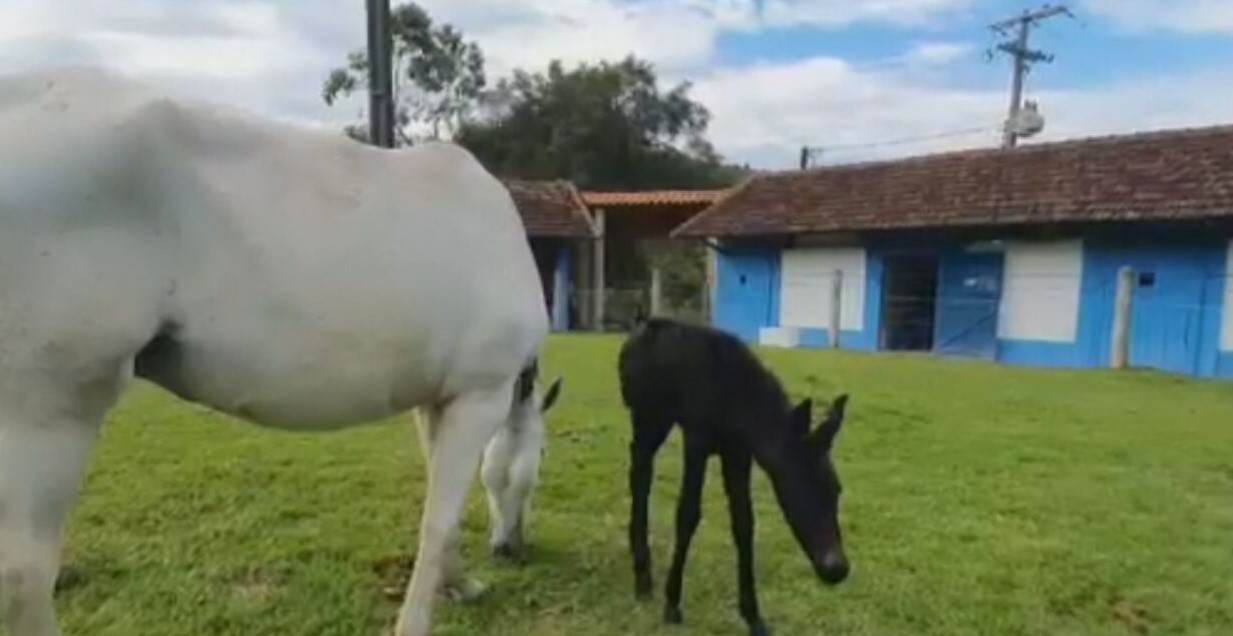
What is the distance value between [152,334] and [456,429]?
85cm

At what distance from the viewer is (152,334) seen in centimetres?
212

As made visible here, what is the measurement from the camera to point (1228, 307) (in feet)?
47.6

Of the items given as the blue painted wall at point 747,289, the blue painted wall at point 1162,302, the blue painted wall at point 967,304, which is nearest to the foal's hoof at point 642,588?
the blue painted wall at point 1162,302

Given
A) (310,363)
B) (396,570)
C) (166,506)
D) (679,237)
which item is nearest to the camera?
(310,363)

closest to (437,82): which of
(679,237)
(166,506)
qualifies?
(679,237)

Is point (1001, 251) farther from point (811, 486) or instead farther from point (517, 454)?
point (811, 486)

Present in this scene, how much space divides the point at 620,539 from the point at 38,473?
8.04 feet

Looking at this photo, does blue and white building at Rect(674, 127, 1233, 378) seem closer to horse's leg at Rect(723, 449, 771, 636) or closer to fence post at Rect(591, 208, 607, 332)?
fence post at Rect(591, 208, 607, 332)

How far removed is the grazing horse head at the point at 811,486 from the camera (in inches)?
113

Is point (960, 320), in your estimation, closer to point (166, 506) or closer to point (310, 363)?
point (166, 506)

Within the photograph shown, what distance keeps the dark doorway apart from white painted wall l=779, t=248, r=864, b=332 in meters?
0.51

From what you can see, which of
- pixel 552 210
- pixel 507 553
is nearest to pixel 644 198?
pixel 552 210

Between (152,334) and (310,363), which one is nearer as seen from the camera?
(152,334)

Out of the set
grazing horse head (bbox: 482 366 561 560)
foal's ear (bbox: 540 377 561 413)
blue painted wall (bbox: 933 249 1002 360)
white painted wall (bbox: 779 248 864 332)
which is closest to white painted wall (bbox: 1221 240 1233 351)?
blue painted wall (bbox: 933 249 1002 360)
